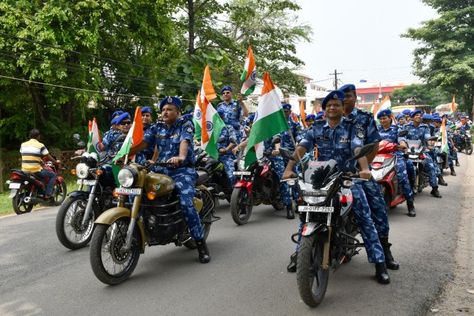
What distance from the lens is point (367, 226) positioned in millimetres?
4223

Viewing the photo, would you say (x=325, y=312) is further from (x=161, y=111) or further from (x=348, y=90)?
(x=161, y=111)

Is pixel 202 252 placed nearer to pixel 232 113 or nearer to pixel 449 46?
pixel 232 113

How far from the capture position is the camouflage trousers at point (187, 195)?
483 cm

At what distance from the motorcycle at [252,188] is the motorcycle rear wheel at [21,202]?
4.75 m

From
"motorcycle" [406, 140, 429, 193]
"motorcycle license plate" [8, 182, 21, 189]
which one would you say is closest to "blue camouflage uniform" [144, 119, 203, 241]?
"motorcycle license plate" [8, 182, 21, 189]

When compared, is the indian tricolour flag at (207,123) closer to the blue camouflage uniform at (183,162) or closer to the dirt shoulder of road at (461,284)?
the blue camouflage uniform at (183,162)

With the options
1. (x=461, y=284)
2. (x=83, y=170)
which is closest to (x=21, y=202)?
(x=83, y=170)

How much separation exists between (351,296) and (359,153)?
4.40 feet

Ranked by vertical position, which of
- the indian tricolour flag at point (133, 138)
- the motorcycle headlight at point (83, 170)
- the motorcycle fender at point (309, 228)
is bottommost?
the motorcycle fender at point (309, 228)

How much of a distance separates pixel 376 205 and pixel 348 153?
0.76 meters

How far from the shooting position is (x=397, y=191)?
7.40 m

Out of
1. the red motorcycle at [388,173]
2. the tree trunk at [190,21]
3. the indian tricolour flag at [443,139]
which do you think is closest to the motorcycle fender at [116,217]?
the red motorcycle at [388,173]

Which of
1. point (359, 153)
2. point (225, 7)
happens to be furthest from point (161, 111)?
point (225, 7)

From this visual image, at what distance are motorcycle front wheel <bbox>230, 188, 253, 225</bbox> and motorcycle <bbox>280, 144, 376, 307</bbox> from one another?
275cm
